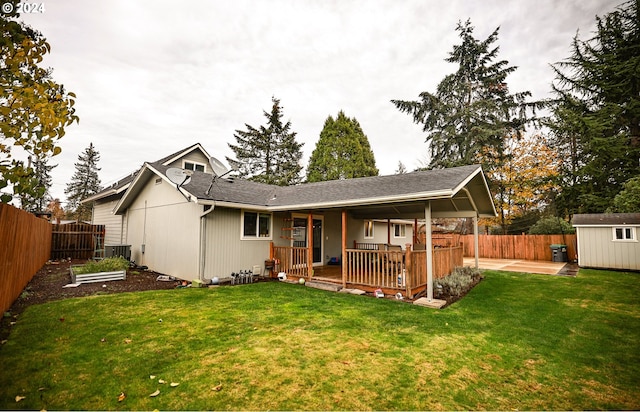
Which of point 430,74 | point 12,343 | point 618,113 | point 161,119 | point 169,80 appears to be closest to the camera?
point 12,343

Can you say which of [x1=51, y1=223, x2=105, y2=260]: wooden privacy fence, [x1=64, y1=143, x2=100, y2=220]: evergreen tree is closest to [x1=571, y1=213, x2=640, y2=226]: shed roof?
[x1=51, y1=223, x2=105, y2=260]: wooden privacy fence

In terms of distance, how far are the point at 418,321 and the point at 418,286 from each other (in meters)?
2.25

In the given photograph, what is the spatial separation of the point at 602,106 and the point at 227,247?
22.7 m

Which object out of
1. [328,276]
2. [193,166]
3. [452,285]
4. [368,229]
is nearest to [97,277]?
[328,276]

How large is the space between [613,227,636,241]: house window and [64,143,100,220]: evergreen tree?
50.4m

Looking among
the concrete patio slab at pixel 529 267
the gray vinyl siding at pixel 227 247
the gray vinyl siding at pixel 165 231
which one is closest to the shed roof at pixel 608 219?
the concrete patio slab at pixel 529 267

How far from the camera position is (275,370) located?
3480mm

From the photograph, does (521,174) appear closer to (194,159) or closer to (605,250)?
(605,250)

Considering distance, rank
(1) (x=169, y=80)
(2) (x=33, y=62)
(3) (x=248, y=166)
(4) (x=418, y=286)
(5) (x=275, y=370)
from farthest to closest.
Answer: (3) (x=248, y=166)
(1) (x=169, y=80)
(4) (x=418, y=286)
(5) (x=275, y=370)
(2) (x=33, y=62)

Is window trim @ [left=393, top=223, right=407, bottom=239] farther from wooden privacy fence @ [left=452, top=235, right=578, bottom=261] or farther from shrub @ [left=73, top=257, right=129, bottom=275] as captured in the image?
shrub @ [left=73, top=257, right=129, bottom=275]

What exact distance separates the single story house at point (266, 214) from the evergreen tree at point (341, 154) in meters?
12.9

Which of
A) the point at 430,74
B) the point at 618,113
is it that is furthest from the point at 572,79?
the point at 430,74

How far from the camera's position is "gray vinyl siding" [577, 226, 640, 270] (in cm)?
1223

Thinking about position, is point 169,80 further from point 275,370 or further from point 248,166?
point 248,166
